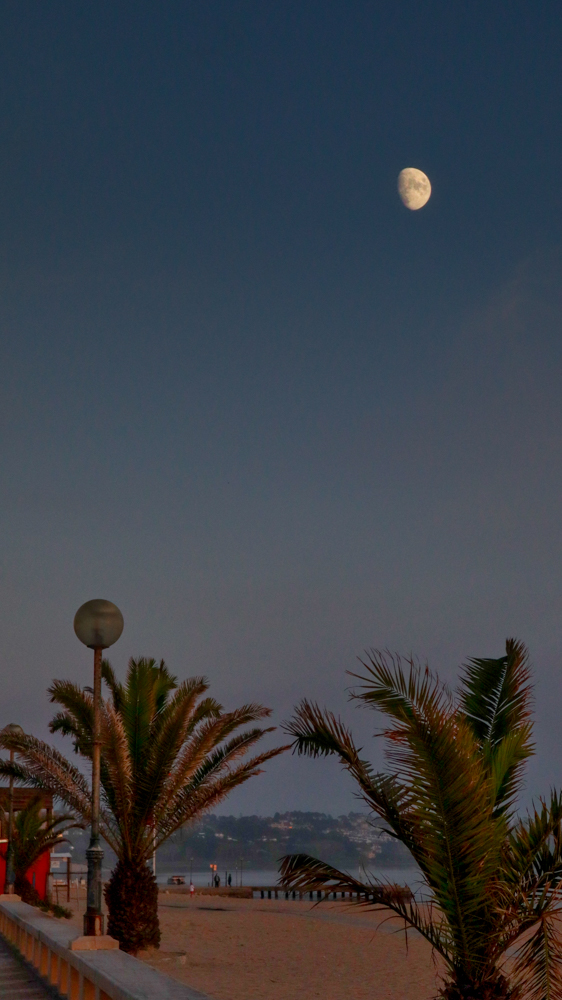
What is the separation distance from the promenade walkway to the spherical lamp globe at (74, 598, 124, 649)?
3168 mm

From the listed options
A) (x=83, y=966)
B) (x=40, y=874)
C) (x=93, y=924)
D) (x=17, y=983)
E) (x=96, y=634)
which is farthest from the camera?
(x=40, y=874)

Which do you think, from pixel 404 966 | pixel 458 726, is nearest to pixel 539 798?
pixel 458 726

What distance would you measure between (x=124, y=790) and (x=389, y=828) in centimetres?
1015

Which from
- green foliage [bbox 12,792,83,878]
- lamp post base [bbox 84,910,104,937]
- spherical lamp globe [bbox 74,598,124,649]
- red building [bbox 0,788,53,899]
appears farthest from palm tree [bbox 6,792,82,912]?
lamp post base [bbox 84,910,104,937]

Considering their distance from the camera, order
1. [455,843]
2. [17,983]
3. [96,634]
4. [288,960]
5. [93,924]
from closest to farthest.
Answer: [455,843] → [93,924] → [17,983] → [96,634] → [288,960]

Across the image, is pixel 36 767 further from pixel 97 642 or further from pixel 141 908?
pixel 97 642

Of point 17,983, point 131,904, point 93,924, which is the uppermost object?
point 93,924

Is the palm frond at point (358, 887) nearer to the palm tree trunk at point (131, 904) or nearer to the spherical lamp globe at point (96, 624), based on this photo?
the spherical lamp globe at point (96, 624)

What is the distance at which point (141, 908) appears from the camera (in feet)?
64.1

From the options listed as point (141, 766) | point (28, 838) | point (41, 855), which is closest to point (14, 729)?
point (141, 766)

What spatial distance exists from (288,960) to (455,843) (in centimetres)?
2128

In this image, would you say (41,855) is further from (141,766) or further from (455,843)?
(455,843)

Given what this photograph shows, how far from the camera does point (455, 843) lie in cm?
758

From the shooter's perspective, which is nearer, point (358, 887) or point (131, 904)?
point (358, 887)
